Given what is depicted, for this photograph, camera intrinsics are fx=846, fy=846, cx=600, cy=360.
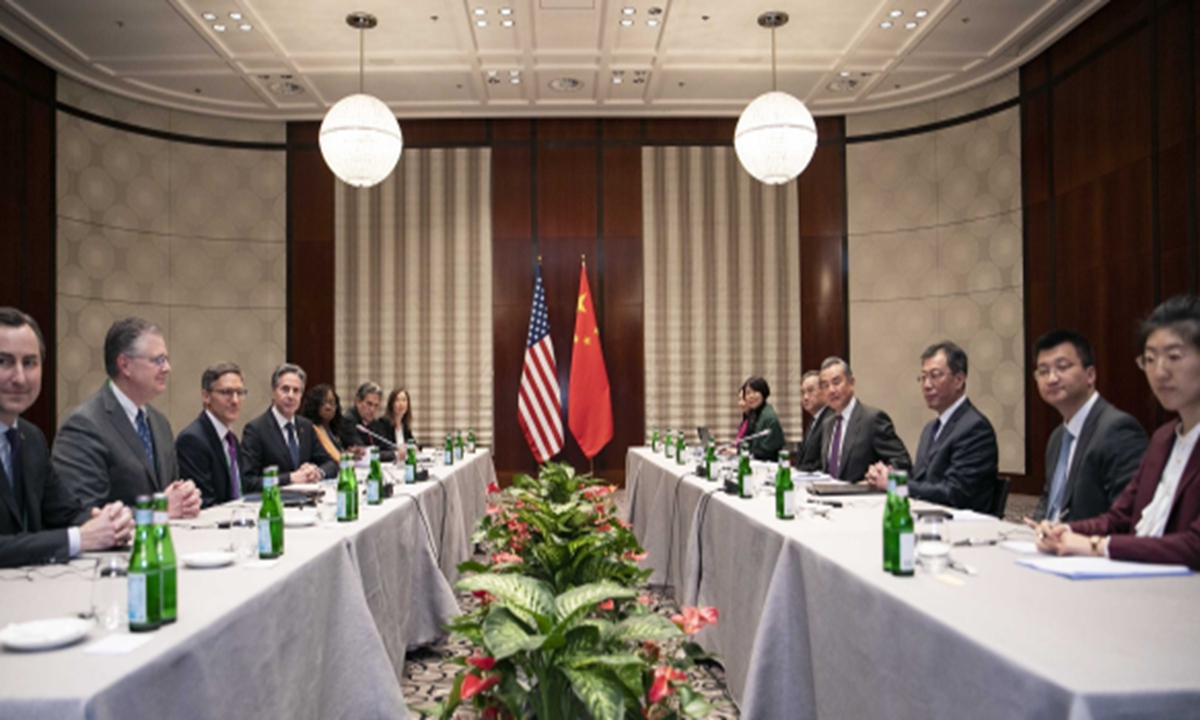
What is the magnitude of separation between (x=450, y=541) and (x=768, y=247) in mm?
5865

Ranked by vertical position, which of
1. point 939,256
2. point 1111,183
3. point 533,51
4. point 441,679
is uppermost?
point 533,51

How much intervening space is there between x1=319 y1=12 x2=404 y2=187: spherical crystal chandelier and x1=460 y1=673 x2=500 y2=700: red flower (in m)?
5.46

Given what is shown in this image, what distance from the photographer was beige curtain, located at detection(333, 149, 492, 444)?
30.3 ft

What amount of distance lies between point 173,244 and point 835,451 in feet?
24.1

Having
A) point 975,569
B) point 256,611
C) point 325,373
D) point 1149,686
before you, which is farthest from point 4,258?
point 1149,686

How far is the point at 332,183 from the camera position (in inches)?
365

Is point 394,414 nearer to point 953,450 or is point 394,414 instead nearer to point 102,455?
point 102,455

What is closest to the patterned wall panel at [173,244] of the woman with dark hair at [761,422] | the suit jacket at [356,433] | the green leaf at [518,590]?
the suit jacket at [356,433]

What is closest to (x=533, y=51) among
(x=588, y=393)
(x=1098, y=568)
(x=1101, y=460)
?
(x=588, y=393)

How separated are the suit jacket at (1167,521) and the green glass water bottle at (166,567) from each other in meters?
1.97

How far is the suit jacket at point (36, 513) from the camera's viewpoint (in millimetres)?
2062

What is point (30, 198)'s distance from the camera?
758 centimetres

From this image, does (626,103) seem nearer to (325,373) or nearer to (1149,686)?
(325,373)

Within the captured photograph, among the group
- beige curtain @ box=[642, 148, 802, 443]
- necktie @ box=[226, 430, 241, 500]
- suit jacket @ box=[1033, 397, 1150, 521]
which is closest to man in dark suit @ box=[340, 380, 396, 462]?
necktie @ box=[226, 430, 241, 500]
